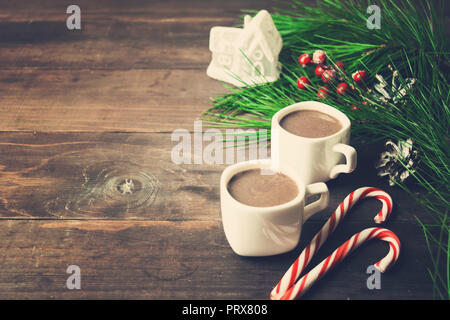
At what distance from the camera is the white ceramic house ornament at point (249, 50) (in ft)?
3.91

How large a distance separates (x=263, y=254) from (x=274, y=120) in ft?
0.85

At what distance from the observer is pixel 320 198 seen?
816 millimetres

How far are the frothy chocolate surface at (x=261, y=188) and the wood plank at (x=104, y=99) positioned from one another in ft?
1.17

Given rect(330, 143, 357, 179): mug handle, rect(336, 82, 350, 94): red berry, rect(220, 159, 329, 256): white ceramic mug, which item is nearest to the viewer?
rect(220, 159, 329, 256): white ceramic mug

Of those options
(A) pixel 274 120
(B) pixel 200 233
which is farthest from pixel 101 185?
(A) pixel 274 120

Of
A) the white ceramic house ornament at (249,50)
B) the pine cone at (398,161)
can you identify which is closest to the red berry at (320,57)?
the white ceramic house ornament at (249,50)

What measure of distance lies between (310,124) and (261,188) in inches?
8.4

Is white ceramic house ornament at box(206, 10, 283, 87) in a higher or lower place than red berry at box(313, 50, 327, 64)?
lower

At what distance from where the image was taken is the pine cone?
909 millimetres

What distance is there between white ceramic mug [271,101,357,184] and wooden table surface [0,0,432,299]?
57 mm

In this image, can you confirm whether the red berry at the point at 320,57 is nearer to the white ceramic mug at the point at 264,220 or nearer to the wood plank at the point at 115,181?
the wood plank at the point at 115,181

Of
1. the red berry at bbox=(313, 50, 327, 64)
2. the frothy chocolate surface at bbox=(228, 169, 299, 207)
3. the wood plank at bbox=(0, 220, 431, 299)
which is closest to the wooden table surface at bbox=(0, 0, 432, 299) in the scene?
the wood plank at bbox=(0, 220, 431, 299)

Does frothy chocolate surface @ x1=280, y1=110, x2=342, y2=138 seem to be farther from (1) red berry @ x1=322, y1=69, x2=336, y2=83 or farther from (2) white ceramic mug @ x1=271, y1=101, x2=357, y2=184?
(1) red berry @ x1=322, y1=69, x2=336, y2=83
